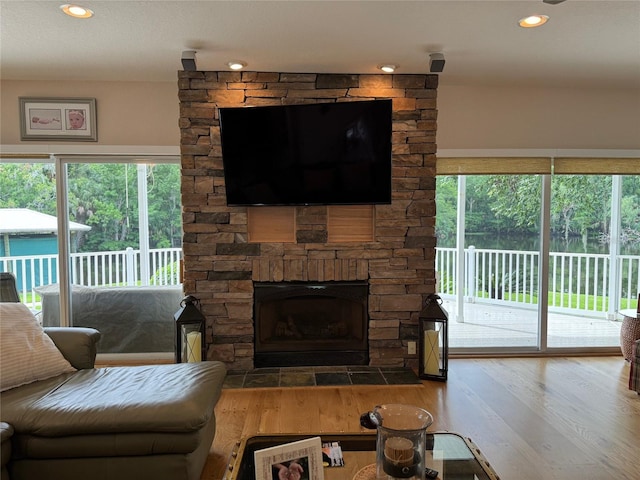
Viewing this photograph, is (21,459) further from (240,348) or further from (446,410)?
(446,410)

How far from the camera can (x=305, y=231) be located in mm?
3811

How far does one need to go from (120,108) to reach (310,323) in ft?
8.43

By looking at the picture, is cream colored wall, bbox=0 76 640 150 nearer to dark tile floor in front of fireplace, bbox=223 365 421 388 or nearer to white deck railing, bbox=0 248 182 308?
white deck railing, bbox=0 248 182 308

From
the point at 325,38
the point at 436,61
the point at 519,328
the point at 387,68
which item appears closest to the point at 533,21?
the point at 436,61

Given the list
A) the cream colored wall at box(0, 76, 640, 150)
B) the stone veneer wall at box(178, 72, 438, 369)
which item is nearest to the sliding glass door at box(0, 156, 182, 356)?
the cream colored wall at box(0, 76, 640, 150)

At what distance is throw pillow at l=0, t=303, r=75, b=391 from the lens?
228 centimetres

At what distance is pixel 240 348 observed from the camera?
3824 mm

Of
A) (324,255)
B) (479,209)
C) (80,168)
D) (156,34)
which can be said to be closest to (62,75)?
(80,168)

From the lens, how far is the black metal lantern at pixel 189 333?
11.5 ft

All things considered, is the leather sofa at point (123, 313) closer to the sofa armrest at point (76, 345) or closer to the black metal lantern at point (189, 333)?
the black metal lantern at point (189, 333)

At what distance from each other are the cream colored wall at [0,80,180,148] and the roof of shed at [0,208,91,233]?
62 centimetres

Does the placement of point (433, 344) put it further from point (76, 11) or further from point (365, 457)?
point (76, 11)

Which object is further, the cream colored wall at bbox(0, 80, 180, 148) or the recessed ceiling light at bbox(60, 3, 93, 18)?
the cream colored wall at bbox(0, 80, 180, 148)

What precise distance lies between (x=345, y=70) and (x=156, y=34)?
1.50 metres
